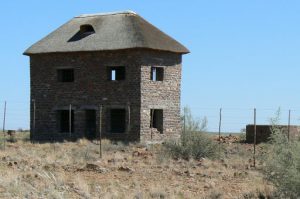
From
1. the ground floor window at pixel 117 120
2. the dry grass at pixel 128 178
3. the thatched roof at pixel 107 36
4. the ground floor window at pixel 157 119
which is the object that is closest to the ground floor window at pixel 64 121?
the ground floor window at pixel 117 120

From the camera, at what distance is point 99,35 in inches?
1220

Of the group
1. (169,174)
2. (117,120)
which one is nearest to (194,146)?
(169,174)

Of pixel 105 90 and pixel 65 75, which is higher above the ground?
pixel 65 75

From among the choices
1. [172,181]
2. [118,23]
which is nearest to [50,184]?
[172,181]

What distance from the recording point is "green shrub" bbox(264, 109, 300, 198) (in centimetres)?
1232

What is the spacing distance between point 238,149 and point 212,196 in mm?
13916

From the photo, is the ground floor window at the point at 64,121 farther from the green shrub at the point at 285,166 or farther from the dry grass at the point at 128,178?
the green shrub at the point at 285,166

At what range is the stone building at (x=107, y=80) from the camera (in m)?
29.5

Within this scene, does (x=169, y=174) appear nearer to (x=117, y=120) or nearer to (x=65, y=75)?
(x=117, y=120)

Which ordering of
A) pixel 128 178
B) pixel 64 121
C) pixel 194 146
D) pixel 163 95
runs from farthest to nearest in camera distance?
pixel 64 121, pixel 163 95, pixel 194 146, pixel 128 178

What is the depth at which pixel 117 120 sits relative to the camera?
3133cm

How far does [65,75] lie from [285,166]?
21.6 meters

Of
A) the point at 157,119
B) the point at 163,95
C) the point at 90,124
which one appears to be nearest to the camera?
the point at 163,95

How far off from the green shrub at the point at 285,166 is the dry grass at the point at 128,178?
3.36 ft
